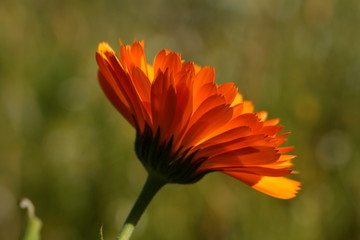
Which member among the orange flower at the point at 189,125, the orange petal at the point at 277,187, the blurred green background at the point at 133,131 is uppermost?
the orange flower at the point at 189,125

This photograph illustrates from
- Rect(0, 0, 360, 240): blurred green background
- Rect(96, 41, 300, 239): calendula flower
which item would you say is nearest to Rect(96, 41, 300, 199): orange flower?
Rect(96, 41, 300, 239): calendula flower

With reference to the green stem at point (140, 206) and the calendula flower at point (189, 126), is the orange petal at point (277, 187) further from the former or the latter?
the green stem at point (140, 206)

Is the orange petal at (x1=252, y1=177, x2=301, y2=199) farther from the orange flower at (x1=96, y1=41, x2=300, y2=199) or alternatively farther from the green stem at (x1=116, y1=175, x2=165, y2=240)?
the green stem at (x1=116, y1=175, x2=165, y2=240)

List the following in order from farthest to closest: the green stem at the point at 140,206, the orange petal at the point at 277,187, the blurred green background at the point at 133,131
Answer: the blurred green background at the point at 133,131
the orange petal at the point at 277,187
the green stem at the point at 140,206

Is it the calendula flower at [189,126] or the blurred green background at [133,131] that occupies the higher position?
the calendula flower at [189,126]

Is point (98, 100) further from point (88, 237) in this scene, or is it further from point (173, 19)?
point (173, 19)

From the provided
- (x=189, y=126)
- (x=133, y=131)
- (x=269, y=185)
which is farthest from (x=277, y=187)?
(x=133, y=131)

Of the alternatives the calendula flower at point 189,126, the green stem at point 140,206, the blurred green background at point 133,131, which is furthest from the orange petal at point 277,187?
the blurred green background at point 133,131
